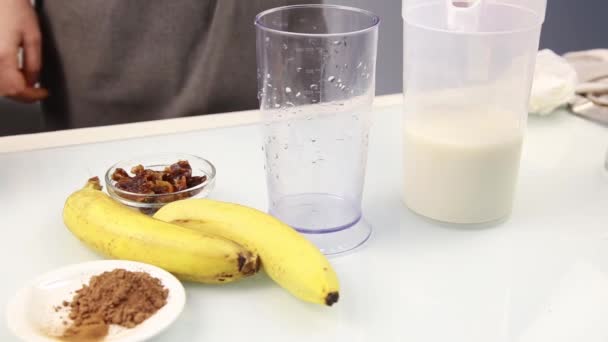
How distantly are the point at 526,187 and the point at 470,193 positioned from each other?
0.48ft

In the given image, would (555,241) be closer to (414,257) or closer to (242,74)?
(414,257)

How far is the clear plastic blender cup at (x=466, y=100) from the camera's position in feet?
2.26

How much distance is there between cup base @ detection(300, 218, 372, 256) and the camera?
69 cm

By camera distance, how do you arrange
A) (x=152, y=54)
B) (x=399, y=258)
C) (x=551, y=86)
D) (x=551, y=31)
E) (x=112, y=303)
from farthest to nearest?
(x=551, y=31) → (x=152, y=54) → (x=551, y=86) → (x=399, y=258) → (x=112, y=303)

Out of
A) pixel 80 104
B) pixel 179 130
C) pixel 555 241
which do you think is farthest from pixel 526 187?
pixel 80 104

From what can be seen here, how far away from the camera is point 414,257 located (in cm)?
69

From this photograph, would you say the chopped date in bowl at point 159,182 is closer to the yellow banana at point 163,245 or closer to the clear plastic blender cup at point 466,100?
the yellow banana at point 163,245

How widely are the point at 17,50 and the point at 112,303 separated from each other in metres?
0.67

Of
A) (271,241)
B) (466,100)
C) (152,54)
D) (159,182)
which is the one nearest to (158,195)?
(159,182)

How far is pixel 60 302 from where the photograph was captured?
586 mm

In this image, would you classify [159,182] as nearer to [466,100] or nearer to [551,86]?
[466,100]

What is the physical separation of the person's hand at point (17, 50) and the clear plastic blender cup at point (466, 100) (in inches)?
24.9

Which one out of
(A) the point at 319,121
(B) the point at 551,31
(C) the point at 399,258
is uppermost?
(A) the point at 319,121

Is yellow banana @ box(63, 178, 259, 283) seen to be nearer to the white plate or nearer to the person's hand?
the white plate
